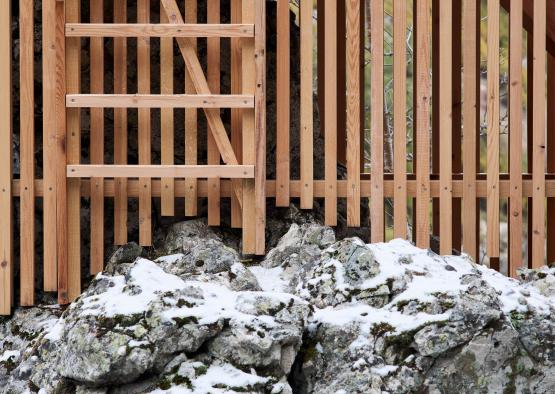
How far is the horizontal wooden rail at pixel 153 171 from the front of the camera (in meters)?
5.42

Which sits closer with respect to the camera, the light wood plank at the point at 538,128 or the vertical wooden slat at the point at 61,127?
the vertical wooden slat at the point at 61,127

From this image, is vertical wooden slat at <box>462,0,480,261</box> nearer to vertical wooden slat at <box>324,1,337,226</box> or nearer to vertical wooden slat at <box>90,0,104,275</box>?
vertical wooden slat at <box>324,1,337,226</box>

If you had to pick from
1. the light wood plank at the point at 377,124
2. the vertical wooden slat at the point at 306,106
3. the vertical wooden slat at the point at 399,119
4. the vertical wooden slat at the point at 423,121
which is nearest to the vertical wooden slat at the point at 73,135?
the vertical wooden slat at the point at 306,106

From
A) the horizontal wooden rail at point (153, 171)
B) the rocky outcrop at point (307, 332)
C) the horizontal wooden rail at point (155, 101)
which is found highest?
the horizontal wooden rail at point (155, 101)

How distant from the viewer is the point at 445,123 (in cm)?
560

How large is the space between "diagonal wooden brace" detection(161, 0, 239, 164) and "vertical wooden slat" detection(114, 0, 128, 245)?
395mm

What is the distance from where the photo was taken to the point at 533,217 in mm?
5660

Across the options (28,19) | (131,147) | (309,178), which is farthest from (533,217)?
(28,19)

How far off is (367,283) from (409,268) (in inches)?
13.1

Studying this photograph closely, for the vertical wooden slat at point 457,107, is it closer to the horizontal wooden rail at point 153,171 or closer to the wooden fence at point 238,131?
the wooden fence at point 238,131

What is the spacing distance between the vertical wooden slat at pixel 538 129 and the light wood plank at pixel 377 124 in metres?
1.01

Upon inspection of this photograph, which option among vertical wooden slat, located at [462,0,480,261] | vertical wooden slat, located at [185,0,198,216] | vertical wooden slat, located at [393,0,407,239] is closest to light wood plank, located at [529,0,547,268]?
vertical wooden slat, located at [462,0,480,261]

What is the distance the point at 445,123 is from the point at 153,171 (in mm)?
1899

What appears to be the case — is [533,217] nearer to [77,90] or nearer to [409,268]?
[409,268]
